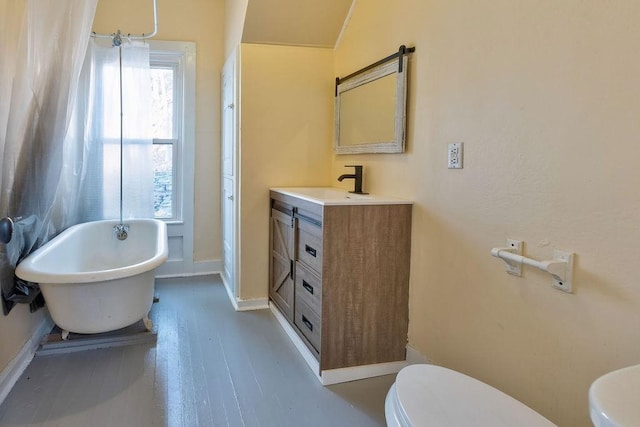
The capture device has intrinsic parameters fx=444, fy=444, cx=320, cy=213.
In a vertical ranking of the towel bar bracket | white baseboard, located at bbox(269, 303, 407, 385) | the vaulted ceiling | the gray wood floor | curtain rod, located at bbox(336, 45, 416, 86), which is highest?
the vaulted ceiling

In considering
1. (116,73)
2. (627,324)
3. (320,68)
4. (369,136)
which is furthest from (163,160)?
(627,324)

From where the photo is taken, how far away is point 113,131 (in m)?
3.52

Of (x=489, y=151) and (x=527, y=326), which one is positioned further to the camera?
(x=489, y=151)

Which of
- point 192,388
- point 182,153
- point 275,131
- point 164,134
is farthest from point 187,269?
point 192,388

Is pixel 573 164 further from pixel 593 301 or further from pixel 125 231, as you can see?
pixel 125 231

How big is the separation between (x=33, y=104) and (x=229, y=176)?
61.0 inches

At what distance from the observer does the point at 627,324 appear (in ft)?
4.12

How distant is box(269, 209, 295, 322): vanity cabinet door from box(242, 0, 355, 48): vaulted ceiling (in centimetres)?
120

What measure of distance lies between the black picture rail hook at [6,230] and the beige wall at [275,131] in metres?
1.42

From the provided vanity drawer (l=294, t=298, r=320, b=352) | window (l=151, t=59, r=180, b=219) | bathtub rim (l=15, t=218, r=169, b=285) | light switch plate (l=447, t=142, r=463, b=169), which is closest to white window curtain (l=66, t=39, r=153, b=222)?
window (l=151, t=59, r=180, b=219)

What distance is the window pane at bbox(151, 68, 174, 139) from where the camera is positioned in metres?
3.99

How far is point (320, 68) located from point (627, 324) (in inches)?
99.9

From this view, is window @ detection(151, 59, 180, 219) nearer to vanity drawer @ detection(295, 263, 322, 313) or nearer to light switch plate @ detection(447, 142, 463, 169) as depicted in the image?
vanity drawer @ detection(295, 263, 322, 313)

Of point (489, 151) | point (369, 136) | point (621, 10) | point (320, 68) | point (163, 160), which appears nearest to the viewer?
point (621, 10)
